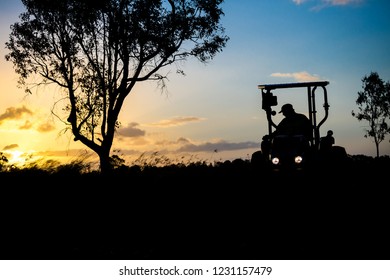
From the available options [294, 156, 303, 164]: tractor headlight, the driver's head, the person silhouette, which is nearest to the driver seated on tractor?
the driver's head

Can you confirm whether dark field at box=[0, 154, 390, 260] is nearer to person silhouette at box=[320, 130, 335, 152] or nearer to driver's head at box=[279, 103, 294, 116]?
person silhouette at box=[320, 130, 335, 152]

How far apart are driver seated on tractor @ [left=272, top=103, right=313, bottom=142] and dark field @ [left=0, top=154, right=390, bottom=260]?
45.5 inches

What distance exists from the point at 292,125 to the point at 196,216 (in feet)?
16.8

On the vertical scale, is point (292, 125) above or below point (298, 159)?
above

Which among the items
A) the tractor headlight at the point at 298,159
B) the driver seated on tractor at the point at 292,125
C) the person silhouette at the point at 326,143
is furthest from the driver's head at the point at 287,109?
the tractor headlight at the point at 298,159

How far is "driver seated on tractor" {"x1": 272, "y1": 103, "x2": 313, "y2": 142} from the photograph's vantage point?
13508 millimetres

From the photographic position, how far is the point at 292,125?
13.6 metres

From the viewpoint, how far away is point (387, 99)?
43375 millimetres

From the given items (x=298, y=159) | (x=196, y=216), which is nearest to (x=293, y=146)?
(x=298, y=159)

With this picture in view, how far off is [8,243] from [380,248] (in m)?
6.02

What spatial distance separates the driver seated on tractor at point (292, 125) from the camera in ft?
44.3

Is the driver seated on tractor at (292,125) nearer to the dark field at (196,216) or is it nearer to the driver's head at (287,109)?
the driver's head at (287,109)

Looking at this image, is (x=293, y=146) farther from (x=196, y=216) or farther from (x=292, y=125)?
(x=196, y=216)

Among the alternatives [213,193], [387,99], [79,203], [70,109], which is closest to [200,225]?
[213,193]
